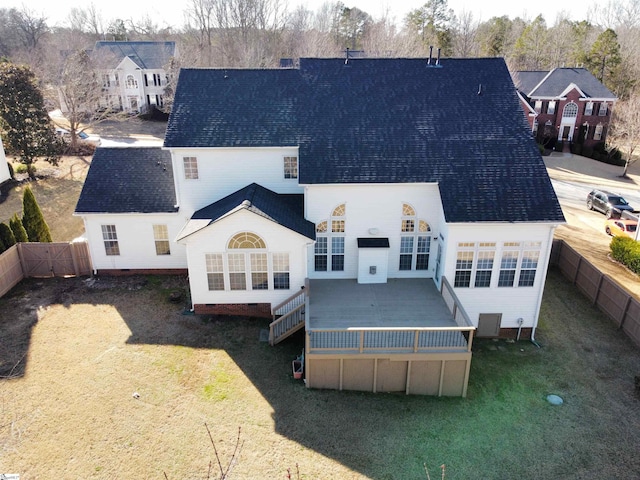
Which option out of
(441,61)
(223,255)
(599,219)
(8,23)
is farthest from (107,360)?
(8,23)

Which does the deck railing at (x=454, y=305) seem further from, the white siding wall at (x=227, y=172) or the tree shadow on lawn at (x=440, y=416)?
the white siding wall at (x=227, y=172)

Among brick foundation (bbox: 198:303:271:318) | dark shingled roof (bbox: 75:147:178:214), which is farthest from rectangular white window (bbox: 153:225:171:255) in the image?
brick foundation (bbox: 198:303:271:318)

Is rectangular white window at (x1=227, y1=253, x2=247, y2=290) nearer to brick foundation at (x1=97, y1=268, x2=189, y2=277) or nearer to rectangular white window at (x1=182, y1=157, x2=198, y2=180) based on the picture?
rectangular white window at (x1=182, y1=157, x2=198, y2=180)

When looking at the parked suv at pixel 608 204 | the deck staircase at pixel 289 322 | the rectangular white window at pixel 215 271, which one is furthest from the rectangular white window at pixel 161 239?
the parked suv at pixel 608 204

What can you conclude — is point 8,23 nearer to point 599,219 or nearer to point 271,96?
point 271,96

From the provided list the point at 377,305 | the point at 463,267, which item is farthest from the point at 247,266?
the point at 463,267
